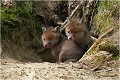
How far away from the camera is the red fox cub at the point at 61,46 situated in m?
6.84

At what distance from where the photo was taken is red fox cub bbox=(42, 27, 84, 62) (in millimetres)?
6836

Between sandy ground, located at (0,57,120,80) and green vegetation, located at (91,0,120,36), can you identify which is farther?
green vegetation, located at (91,0,120,36)

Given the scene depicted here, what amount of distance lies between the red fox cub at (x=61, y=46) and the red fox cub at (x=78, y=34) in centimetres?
14

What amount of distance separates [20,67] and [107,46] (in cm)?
179

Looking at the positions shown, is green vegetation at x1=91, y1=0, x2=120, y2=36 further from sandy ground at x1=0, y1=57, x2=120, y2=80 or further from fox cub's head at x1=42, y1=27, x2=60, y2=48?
sandy ground at x1=0, y1=57, x2=120, y2=80

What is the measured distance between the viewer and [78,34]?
23.5 ft

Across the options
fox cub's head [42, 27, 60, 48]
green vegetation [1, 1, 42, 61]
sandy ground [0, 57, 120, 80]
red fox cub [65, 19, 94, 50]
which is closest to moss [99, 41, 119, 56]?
Answer: sandy ground [0, 57, 120, 80]

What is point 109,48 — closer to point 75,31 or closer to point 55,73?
point 75,31

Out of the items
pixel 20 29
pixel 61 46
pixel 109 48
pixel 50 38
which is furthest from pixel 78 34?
pixel 20 29

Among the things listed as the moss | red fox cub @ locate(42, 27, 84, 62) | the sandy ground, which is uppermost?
red fox cub @ locate(42, 27, 84, 62)

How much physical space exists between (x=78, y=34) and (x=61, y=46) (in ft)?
1.60

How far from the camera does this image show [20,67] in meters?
5.82

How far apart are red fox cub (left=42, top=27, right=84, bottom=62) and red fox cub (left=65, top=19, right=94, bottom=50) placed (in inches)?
5.6

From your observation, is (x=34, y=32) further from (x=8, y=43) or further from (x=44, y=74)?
(x=44, y=74)
